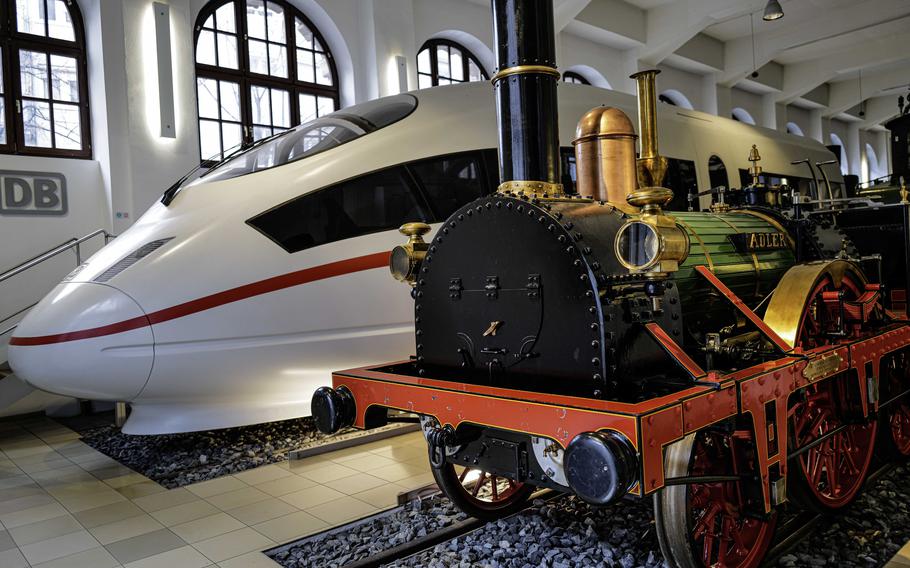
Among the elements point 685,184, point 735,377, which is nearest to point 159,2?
point 685,184

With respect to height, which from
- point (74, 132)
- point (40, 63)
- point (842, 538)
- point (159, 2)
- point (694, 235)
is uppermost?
point (159, 2)

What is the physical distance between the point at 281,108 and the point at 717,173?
6.29 metres

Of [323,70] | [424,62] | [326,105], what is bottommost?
[326,105]

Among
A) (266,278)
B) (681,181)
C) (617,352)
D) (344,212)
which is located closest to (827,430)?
(617,352)

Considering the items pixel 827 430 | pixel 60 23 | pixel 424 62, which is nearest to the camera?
pixel 827 430

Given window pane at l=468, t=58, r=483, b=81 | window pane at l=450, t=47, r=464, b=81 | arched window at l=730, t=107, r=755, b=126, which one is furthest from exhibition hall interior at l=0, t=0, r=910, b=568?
arched window at l=730, t=107, r=755, b=126

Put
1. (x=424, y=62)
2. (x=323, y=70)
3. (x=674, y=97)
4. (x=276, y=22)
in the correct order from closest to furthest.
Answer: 1. (x=276, y=22)
2. (x=323, y=70)
3. (x=424, y=62)
4. (x=674, y=97)

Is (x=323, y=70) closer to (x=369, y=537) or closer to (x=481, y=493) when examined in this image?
(x=481, y=493)

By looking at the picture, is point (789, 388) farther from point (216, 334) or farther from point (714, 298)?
point (216, 334)

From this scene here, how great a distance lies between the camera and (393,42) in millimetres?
10555

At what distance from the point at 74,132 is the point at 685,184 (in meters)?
7.37

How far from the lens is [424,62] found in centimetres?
1219

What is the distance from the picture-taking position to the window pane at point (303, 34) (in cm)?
1047

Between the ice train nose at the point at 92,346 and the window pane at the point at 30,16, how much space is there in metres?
4.98
